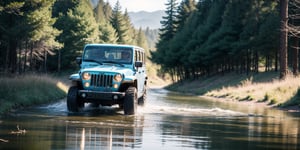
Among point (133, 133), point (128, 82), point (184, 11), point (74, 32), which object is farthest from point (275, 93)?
point (184, 11)

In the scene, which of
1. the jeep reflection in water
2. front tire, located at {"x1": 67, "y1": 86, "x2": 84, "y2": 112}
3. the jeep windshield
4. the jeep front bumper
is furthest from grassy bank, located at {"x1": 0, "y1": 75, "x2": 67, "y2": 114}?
the jeep windshield

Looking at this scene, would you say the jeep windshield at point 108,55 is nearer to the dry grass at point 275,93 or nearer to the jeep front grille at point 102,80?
the jeep front grille at point 102,80

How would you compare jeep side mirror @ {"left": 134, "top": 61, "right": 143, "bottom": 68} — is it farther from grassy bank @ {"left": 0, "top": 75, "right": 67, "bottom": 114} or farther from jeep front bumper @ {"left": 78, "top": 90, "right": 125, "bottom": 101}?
grassy bank @ {"left": 0, "top": 75, "right": 67, "bottom": 114}

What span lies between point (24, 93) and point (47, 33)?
23397 millimetres

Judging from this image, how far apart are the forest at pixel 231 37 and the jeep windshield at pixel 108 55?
760 inches

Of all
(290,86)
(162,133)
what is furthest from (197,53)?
(162,133)

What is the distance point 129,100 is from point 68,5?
194 ft

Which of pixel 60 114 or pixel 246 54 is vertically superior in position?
pixel 246 54

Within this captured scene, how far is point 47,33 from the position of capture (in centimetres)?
4303

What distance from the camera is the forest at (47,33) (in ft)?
114

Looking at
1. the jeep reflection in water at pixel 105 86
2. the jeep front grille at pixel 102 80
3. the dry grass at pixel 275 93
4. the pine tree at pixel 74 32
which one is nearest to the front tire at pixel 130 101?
the jeep reflection in water at pixel 105 86

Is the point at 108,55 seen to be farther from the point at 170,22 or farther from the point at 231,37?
the point at 170,22

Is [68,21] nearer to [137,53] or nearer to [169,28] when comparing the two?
[169,28]

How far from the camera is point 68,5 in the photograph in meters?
74.6
